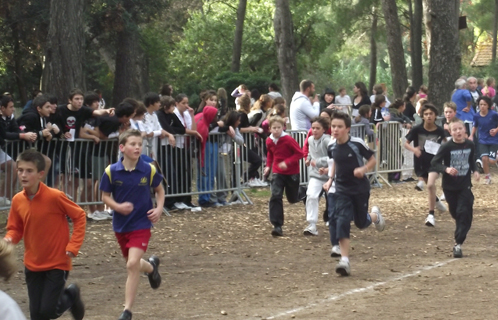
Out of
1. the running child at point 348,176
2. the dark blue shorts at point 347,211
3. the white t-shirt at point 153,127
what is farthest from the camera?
the white t-shirt at point 153,127

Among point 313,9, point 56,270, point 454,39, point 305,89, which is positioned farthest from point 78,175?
point 313,9

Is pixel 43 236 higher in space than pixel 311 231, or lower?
higher

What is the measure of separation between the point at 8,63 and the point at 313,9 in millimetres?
16725

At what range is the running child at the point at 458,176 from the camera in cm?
1005

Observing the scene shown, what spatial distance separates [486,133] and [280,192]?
816 centimetres

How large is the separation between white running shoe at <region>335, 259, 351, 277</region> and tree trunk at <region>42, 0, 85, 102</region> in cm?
1001

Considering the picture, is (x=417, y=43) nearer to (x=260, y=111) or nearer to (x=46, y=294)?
(x=260, y=111)

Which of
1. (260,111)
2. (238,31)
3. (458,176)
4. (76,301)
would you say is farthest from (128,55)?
(76,301)

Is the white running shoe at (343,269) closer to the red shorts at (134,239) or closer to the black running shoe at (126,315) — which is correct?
the red shorts at (134,239)

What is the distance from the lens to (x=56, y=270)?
641 cm

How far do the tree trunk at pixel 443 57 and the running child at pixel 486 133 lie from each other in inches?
222

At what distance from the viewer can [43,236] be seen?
6.40m

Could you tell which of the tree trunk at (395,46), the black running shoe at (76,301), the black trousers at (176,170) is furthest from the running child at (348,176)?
the tree trunk at (395,46)

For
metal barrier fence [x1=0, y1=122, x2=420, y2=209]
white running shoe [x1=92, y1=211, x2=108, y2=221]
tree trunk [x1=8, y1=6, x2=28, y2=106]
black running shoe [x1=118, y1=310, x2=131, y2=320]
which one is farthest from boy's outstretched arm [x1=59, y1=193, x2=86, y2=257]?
tree trunk [x1=8, y1=6, x2=28, y2=106]
